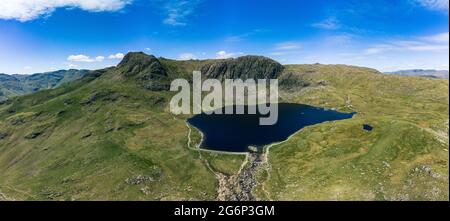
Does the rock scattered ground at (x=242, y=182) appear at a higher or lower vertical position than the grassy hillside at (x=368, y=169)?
lower

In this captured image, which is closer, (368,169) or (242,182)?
(368,169)

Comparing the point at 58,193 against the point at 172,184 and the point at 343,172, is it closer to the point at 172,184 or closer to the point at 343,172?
the point at 172,184

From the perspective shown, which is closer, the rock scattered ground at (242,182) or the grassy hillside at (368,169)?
the grassy hillside at (368,169)

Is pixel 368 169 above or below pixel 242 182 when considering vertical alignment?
above

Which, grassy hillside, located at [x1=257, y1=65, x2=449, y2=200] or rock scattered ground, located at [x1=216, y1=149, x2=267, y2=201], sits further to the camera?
rock scattered ground, located at [x1=216, y1=149, x2=267, y2=201]

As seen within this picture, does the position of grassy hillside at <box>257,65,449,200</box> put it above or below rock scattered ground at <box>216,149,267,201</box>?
above

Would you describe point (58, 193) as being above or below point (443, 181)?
below
